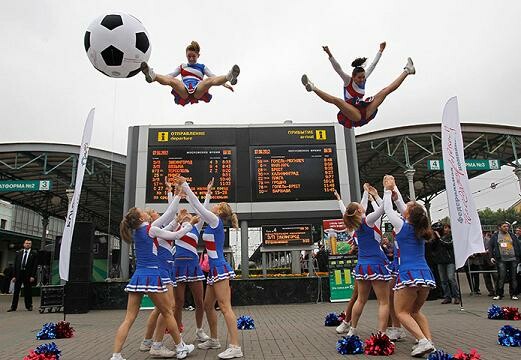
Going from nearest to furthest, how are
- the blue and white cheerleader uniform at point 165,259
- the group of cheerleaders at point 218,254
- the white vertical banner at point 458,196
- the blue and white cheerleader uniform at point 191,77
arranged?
the group of cheerleaders at point 218,254 → the blue and white cheerleader uniform at point 165,259 → the blue and white cheerleader uniform at point 191,77 → the white vertical banner at point 458,196

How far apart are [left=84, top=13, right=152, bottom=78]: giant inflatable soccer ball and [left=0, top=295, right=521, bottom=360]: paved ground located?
157 inches

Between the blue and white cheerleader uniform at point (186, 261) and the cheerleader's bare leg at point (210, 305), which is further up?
the blue and white cheerleader uniform at point (186, 261)

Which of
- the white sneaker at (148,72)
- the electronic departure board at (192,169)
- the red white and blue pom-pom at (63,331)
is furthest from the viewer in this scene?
the electronic departure board at (192,169)

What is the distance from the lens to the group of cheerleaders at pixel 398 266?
4977 mm

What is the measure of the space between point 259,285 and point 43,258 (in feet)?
29.0

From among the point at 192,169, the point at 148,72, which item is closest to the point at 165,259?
the point at 148,72

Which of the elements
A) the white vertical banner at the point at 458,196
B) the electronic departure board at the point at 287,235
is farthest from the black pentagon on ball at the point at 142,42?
the electronic departure board at the point at 287,235

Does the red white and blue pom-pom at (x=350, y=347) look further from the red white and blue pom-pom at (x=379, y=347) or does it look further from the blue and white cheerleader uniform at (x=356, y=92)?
the blue and white cheerleader uniform at (x=356, y=92)

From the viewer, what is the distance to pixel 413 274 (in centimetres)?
498

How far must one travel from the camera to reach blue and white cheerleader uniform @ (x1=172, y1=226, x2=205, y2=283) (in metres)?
5.92

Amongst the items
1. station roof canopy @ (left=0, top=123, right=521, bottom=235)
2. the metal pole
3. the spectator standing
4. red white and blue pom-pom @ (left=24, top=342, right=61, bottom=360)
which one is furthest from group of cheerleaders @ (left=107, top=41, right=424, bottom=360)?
station roof canopy @ (left=0, top=123, right=521, bottom=235)

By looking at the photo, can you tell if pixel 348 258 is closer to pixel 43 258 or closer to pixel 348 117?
pixel 348 117

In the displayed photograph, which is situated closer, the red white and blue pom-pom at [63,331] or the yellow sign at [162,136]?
the red white and blue pom-pom at [63,331]

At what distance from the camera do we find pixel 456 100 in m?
8.55
